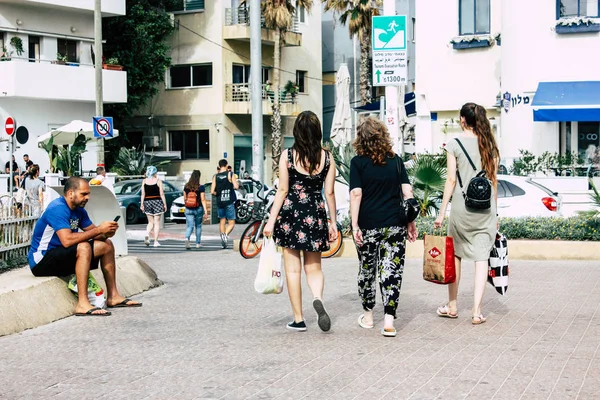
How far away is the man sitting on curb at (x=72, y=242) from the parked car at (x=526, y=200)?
9.01 metres

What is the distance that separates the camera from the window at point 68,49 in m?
39.5

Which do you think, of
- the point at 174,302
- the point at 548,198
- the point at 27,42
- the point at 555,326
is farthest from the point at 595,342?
the point at 27,42

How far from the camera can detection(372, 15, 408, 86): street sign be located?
16156mm

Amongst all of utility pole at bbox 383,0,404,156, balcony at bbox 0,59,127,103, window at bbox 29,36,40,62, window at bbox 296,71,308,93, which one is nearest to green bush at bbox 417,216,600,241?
utility pole at bbox 383,0,404,156

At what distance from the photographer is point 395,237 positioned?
8.76m

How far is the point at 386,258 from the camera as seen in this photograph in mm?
8781

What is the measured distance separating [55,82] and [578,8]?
67.2 feet

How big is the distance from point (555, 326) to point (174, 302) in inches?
163

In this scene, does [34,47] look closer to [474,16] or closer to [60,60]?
[60,60]

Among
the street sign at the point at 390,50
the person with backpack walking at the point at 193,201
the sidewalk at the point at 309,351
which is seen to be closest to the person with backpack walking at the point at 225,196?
the person with backpack walking at the point at 193,201

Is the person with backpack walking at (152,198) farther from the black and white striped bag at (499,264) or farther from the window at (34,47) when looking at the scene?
the window at (34,47)

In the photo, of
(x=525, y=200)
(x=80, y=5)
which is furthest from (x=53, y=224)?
(x=80, y=5)

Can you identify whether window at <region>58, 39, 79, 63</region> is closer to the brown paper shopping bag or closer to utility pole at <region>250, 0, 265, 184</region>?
utility pole at <region>250, 0, 265, 184</region>

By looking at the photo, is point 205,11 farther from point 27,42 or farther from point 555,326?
point 555,326
